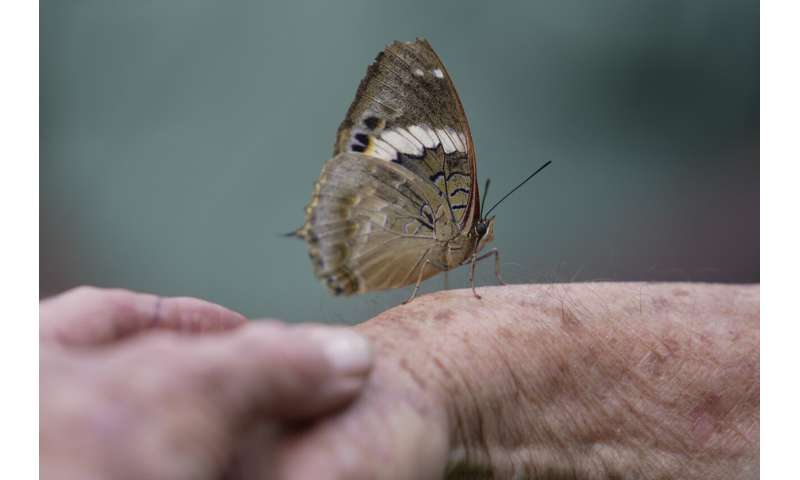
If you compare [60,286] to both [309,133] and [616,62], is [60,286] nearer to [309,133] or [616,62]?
[309,133]

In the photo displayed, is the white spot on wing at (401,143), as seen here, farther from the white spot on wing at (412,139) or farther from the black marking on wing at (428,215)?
the black marking on wing at (428,215)

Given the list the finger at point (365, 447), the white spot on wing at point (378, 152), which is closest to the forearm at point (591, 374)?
the finger at point (365, 447)

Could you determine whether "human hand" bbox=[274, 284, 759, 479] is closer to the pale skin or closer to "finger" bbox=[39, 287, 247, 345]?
the pale skin

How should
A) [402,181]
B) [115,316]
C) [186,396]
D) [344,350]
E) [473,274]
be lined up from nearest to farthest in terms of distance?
[186,396]
[344,350]
[115,316]
[473,274]
[402,181]

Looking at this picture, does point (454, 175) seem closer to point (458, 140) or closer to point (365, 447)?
point (458, 140)

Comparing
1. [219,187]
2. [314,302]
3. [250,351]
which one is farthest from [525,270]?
[219,187]

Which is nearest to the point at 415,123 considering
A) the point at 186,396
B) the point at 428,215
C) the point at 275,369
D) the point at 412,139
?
the point at 412,139
